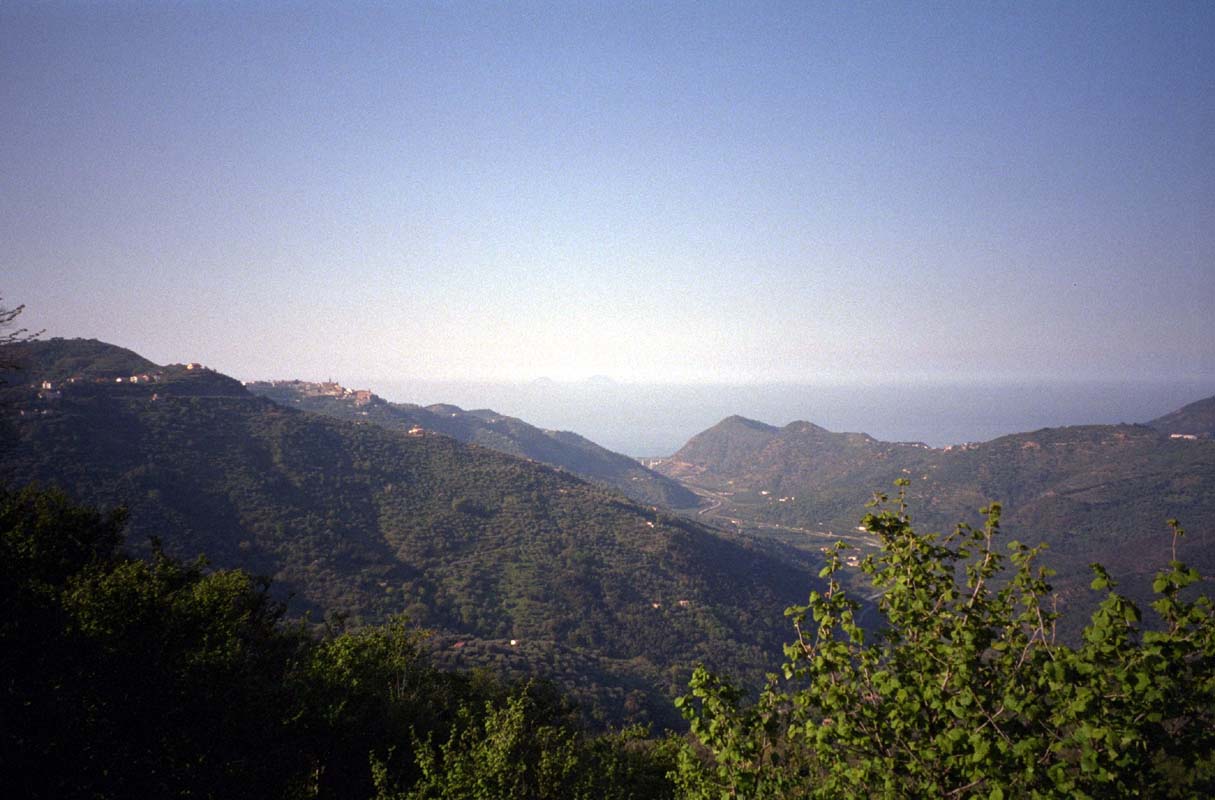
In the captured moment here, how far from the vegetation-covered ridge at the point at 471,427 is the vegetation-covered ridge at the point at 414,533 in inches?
1650

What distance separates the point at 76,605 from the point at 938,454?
198 metres

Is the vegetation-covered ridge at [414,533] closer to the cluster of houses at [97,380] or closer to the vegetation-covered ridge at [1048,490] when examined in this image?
the cluster of houses at [97,380]

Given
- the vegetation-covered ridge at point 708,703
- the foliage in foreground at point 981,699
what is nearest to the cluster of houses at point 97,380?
the vegetation-covered ridge at point 708,703

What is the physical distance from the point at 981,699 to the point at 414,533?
72109 millimetres

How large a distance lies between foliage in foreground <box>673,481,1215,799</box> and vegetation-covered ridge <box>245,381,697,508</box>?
5231 inches

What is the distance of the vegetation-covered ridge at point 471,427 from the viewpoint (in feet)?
445

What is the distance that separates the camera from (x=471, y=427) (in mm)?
179750

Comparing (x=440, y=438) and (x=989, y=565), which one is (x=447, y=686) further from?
(x=440, y=438)

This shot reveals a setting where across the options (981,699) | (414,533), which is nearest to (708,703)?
(981,699)

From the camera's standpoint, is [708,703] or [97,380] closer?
[708,703]

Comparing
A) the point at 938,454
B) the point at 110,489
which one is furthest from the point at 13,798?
the point at 938,454

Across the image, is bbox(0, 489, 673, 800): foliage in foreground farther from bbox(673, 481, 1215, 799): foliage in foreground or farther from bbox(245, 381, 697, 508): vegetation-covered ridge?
bbox(245, 381, 697, 508): vegetation-covered ridge

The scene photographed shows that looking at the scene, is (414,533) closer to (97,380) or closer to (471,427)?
(97,380)

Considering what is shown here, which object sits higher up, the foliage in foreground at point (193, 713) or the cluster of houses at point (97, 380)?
the cluster of houses at point (97, 380)
